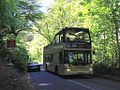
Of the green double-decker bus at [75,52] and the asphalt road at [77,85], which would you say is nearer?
the asphalt road at [77,85]

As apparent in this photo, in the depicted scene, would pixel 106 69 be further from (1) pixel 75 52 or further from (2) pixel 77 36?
(2) pixel 77 36

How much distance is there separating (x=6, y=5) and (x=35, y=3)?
27144mm

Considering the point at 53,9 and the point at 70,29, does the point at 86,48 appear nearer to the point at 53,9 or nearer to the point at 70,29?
the point at 70,29

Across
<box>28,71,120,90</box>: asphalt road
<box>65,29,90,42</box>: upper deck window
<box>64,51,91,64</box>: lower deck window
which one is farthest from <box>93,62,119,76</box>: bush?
<box>65,29,90,42</box>: upper deck window

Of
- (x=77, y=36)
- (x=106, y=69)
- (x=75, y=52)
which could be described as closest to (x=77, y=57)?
(x=75, y=52)

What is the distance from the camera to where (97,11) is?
27.8 meters

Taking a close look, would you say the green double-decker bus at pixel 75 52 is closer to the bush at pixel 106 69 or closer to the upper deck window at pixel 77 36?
the upper deck window at pixel 77 36

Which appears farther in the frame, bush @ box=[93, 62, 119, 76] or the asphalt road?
bush @ box=[93, 62, 119, 76]

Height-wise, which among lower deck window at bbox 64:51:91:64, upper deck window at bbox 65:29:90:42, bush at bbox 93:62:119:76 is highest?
upper deck window at bbox 65:29:90:42

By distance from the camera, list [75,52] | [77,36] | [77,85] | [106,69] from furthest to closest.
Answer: [106,69] < [77,36] < [75,52] < [77,85]

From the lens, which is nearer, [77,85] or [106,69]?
[77,85]

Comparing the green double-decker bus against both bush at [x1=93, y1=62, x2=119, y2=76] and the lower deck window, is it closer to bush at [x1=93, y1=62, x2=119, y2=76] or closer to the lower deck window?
the lower deck window

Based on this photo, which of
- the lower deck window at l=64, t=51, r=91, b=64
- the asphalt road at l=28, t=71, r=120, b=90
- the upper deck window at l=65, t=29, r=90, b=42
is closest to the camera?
the asphalt road at l=28, t=71, r=120, b=90

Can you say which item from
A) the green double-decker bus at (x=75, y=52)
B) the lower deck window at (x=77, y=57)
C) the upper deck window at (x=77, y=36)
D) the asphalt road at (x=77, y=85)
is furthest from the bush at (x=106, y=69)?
the upper deck window at (x=77, y=36)
